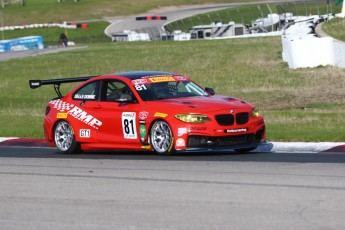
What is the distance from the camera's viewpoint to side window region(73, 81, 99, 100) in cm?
1566

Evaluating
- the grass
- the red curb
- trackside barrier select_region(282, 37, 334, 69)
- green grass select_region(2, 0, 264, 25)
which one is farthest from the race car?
green grass select_region(2, 0, 264, 25)

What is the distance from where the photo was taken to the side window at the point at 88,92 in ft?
51.4

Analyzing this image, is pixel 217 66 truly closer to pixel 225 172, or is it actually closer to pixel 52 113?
pixel 52 113

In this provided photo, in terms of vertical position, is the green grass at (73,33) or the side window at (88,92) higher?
the side window at (88,92)

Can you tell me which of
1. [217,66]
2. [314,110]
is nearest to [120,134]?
[314,110]

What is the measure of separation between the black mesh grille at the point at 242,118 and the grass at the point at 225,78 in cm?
202

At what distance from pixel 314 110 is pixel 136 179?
1063 cm

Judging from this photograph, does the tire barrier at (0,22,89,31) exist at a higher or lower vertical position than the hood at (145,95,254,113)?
lower

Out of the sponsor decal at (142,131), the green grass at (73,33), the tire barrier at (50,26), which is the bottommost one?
the green grass at (73,33)

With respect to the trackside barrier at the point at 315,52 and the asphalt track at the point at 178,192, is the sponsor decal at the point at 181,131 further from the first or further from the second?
the trackside barrier at the point at 315,52

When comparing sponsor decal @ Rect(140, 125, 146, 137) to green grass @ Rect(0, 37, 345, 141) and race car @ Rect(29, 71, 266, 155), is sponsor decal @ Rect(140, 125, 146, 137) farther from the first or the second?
green grass @ Rect(0, 37, 345, 141)

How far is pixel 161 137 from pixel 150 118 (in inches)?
13.8

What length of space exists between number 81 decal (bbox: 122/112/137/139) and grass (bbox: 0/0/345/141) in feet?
9.43

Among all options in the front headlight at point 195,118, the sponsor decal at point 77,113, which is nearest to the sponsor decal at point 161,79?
the sponsor decal at point 77,113
